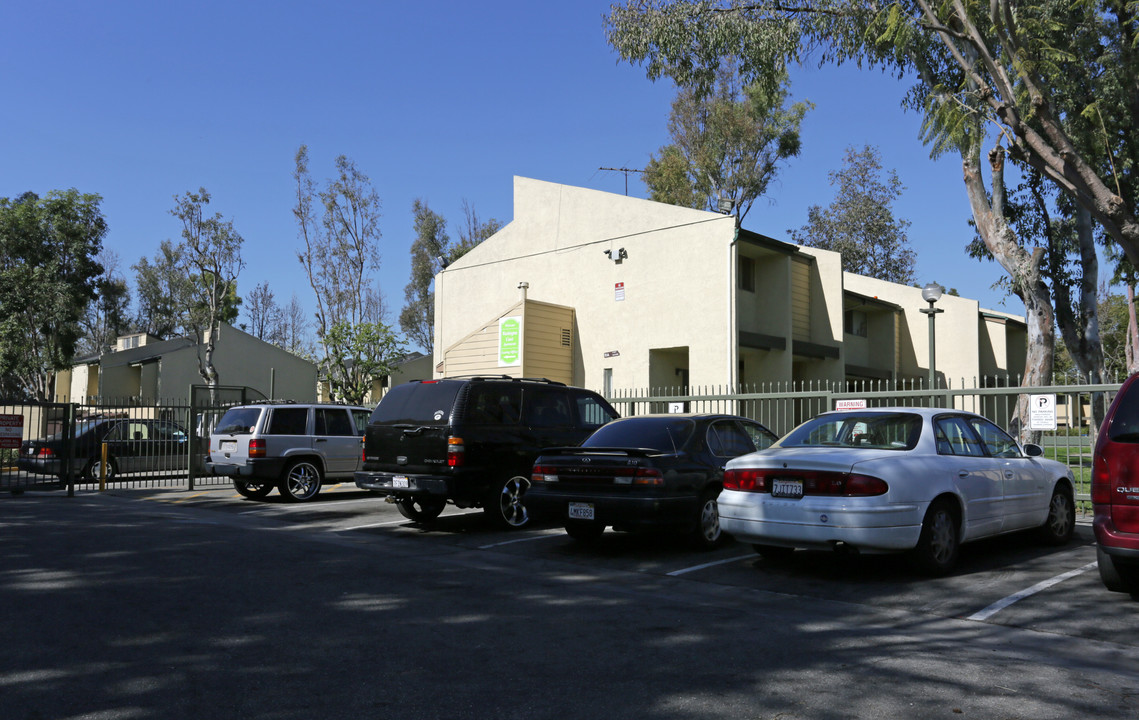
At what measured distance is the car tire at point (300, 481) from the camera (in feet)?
49.5

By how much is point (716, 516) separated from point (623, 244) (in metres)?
14.6

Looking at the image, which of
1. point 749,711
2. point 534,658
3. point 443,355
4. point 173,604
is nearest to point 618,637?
point 534,658

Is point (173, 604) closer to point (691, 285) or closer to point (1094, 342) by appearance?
point (691, 285)

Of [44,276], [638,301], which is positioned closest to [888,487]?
[638,301]

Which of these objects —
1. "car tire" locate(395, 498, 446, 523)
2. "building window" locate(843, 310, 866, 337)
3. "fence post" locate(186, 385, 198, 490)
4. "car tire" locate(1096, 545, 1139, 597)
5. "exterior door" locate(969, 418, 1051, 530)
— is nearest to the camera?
"car tire" locate(1096, 545, 1139, 597)

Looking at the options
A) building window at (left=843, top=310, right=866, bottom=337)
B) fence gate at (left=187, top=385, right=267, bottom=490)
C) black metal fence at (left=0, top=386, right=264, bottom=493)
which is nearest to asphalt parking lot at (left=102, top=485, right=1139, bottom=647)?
fence gate at (left=187, top=385, right=267, bottom=490)

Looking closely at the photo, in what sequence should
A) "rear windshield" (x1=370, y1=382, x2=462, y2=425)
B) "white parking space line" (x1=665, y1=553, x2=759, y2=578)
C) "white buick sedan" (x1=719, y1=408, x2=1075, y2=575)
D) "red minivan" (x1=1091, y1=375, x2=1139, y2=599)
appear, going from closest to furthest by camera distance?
"red minivan" (x1=1091, y1=375, x2=1139, y2=599) < "white buick sedan" (x1=719, y1=408, x2=1075, y2=575) < "white parking space line" (x1=665, y1=553, x2=759, y2=578) < "rear windshield" (x1=370, y1=382, x2=462, y2=425)

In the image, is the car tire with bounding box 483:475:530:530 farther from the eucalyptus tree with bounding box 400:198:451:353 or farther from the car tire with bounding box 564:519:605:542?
the eucalyptus tree with bounding box 400:198:451:353

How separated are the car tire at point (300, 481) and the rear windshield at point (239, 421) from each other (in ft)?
3.27

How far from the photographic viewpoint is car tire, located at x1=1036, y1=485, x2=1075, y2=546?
9.45 metres

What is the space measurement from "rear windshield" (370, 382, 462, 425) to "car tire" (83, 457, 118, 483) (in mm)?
10095

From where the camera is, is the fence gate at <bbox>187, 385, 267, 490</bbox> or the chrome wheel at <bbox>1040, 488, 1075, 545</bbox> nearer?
the chrome wheel at <bbox>1040, 488, 1075, 545</bbox>

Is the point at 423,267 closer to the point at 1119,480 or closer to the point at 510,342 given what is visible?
the point at 510,342

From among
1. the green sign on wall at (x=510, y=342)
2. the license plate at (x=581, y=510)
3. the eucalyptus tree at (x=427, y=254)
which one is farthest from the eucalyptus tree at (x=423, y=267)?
the license plate at (x=581, y=510)
